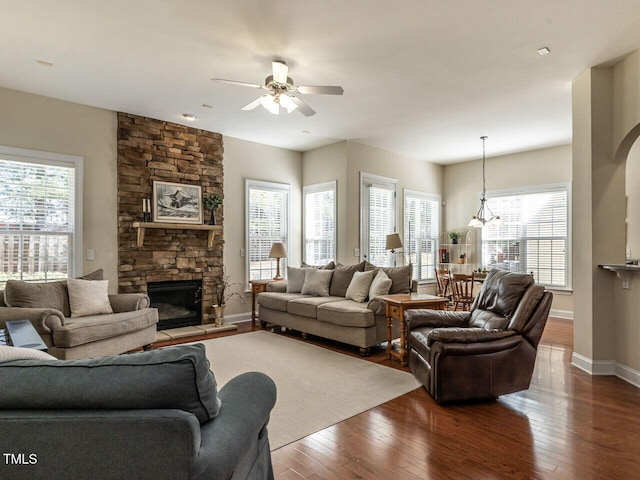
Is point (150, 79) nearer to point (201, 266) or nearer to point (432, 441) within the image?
point (201, 266)

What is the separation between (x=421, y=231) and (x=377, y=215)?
1.53 meters

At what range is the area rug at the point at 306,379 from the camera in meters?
2.85

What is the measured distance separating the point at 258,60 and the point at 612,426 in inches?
165

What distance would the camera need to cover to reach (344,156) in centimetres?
656

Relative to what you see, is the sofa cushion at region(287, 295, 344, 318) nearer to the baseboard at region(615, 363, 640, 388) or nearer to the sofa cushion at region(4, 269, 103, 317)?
the sofa cushion at region(4, 269, 103, 317)

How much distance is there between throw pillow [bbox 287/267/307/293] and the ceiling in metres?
2.28

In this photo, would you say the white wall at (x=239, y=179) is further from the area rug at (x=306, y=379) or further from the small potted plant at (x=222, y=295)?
the area rug at (x=306, y=379)

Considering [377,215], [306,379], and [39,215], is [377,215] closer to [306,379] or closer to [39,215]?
[306,379]

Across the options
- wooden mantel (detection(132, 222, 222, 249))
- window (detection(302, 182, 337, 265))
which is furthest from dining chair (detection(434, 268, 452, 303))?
wooden mantel (detection(132, 222, 222, 249))

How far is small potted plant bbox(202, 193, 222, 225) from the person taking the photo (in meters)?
6.01

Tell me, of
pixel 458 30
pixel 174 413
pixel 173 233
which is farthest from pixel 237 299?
pixel 174 413

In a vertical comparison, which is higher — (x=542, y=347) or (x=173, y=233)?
(x=173, y=233)

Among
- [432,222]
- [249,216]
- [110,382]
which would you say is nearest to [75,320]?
[249,216]

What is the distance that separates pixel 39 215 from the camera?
184 inches
